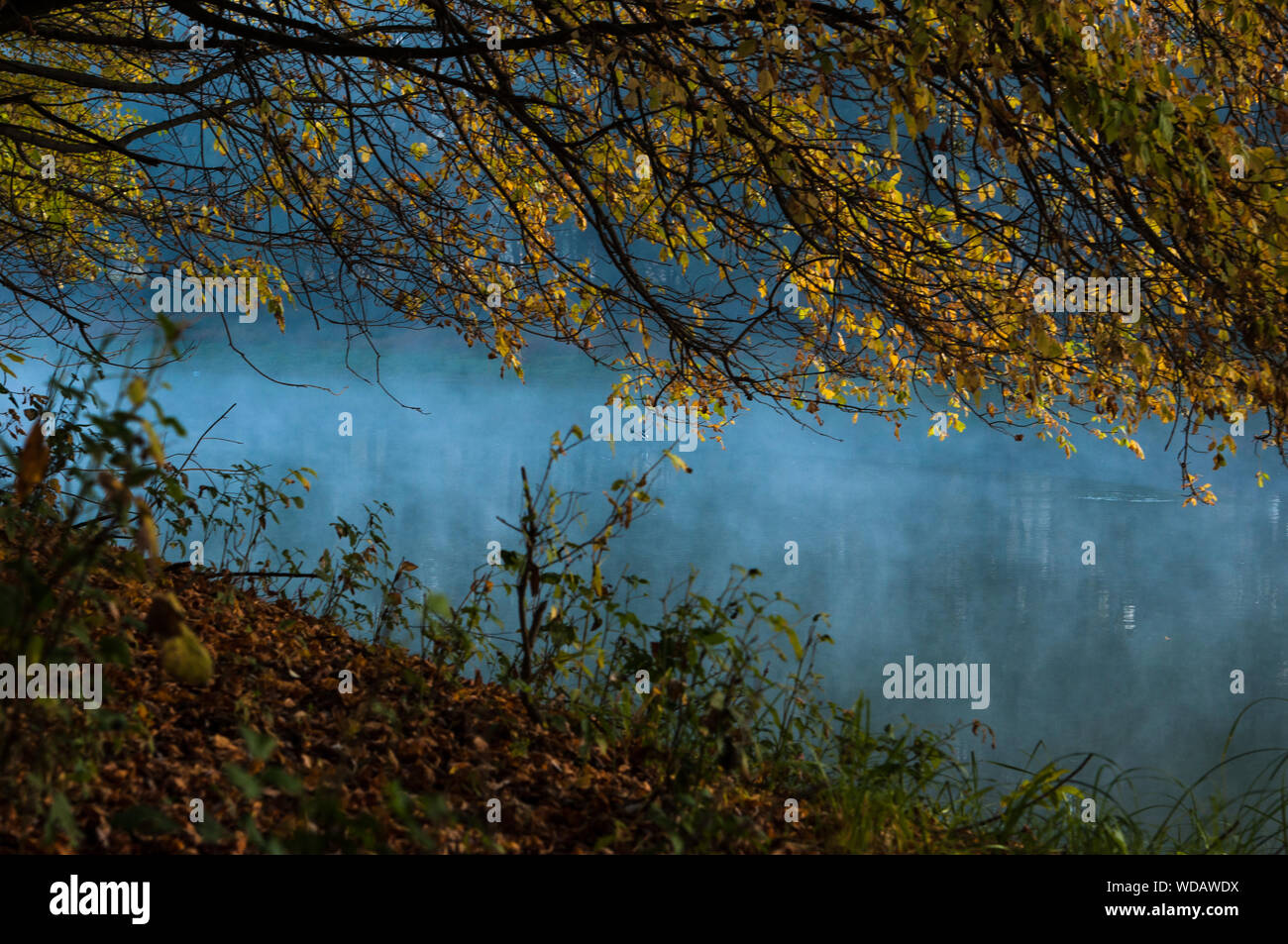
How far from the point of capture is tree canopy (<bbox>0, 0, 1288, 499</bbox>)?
3400 mm

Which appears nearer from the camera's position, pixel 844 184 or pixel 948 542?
pixel 844 184

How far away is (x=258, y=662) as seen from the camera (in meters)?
4.20

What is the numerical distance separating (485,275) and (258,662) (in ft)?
10.4

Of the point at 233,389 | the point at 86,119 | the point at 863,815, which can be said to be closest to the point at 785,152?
the point at 863,815

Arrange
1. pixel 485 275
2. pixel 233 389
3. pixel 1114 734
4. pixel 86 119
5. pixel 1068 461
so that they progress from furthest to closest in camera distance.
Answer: pixel 233 389 → pixel 1068 461 → pixel 1114 734 → pixel 86 119 → pixel 485 275

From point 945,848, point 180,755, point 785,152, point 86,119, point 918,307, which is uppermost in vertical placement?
point 86,119

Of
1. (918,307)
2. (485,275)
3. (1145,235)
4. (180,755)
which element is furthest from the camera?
(485,275)

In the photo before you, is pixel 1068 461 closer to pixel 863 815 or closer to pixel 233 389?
pixel 863 815

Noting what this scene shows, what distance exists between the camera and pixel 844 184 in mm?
4387

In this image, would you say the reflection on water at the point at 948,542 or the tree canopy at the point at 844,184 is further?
the reflection on water at the point at 948,542

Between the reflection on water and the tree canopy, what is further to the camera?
the reflection on water

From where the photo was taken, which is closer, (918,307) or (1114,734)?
(918,307)

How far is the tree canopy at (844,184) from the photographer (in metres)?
3.40

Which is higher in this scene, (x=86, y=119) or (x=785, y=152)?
(x=86, y=119)
